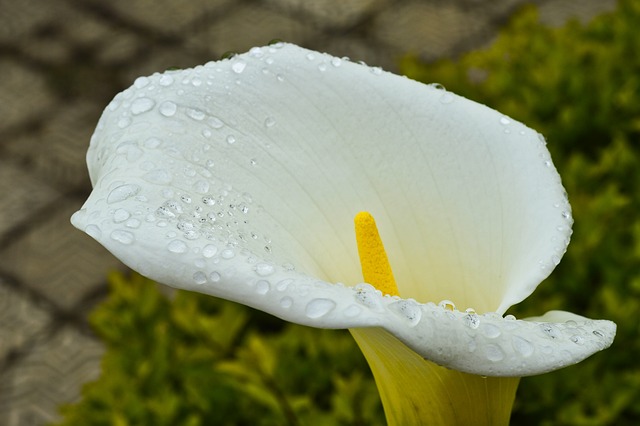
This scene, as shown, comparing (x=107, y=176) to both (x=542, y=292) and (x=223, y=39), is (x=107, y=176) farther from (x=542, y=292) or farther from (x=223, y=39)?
(x=223, y=39)

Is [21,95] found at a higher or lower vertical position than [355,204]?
lower

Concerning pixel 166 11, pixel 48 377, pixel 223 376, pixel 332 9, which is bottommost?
pixel 48 377

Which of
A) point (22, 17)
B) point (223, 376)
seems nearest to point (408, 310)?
point (223, 376)

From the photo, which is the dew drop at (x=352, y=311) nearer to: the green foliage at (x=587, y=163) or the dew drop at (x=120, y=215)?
Answer: the dew drop at (x=120, y=215)

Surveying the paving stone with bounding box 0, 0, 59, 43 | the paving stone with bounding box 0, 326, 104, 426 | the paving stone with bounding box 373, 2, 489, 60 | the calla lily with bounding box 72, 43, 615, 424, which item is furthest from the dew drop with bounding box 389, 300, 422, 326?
the paving stone with bounding box 0, 0, 59, 43

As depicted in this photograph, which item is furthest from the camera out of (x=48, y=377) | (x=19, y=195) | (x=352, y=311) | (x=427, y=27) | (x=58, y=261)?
(x=427, y=27)

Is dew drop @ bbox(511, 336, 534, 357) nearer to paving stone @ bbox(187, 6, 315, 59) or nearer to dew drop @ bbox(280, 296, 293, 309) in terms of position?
dew drop @ bbox(280, 296, 293, 309)

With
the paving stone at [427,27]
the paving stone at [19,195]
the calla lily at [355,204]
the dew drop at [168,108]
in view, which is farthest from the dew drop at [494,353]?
the paving stone at [427,27]

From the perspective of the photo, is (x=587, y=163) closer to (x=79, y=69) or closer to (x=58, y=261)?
(x=58, y=261)
